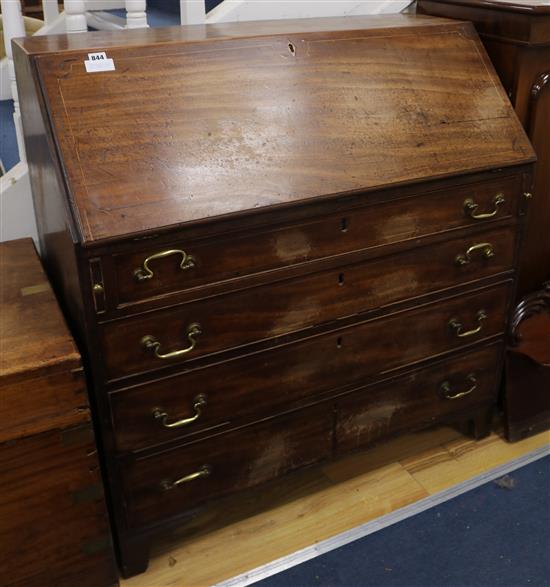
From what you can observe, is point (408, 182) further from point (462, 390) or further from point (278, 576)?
point (278, 576)

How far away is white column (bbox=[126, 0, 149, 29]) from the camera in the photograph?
1.77 metres

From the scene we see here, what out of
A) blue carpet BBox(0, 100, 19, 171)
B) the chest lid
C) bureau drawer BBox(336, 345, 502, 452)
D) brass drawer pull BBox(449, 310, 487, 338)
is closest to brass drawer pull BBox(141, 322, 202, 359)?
the chest lid

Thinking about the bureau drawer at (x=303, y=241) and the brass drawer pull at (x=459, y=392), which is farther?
the brass drawer pull at (x=459, y=392)

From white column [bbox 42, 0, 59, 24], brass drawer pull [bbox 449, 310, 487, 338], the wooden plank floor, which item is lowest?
the wooden plank floor

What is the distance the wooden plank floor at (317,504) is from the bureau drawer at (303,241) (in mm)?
614

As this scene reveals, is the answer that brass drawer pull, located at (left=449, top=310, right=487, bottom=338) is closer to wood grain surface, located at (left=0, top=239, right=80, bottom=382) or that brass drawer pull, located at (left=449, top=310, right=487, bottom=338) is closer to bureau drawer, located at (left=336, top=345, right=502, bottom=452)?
bureau drawer, located at (left=336, top=345, right=502, bottom=452)

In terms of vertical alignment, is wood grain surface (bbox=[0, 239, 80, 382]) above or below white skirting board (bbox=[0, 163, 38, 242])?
below

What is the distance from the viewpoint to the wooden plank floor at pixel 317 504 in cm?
171

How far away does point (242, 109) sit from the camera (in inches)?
56.6

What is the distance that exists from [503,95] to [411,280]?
1.62 ft

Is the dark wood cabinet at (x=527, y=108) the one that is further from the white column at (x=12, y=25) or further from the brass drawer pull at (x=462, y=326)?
the white column at (x=12, y=25)

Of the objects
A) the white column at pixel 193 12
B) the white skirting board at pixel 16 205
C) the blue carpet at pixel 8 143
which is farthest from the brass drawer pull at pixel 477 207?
the blue carpet at pixel 8 143

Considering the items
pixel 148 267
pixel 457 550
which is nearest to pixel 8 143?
pixel 148 267

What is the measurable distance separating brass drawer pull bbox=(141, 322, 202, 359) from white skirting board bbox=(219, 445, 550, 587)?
598 mm
